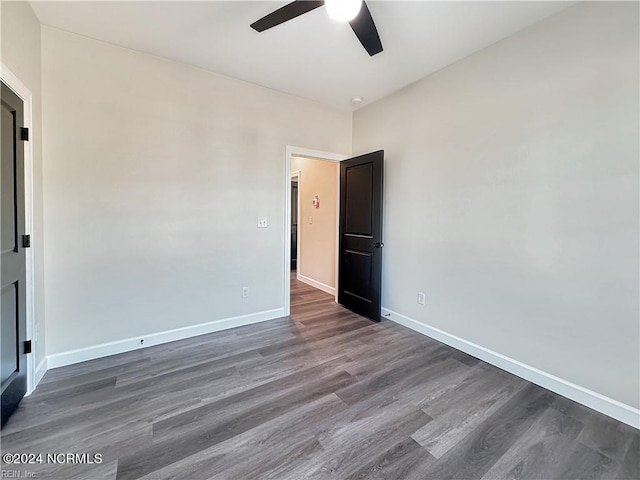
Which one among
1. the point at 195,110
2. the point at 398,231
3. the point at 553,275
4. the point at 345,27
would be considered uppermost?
the point at 345,27

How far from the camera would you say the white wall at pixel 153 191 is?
2.28m

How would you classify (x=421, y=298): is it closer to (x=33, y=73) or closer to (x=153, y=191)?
(x=153, y=191)

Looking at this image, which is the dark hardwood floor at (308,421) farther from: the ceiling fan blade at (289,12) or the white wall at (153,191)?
the ceiling fan blade at (289,12)

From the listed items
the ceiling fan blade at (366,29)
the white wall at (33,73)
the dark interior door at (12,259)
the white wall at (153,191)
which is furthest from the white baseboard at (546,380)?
the white wall at (33,73)

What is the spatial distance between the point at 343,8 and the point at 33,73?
228cm

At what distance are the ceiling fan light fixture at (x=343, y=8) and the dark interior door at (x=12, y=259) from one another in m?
1.99

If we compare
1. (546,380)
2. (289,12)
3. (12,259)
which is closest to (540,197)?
(546,380)

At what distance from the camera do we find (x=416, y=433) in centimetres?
164

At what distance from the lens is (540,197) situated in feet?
6.95

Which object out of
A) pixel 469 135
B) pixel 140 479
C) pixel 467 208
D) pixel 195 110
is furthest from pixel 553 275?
pixel 195 110

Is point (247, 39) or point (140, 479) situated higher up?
point (247, 39)

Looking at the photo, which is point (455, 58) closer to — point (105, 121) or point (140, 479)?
point (105, 121)

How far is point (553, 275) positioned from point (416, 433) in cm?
154

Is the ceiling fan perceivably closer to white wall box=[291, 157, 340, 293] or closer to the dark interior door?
the dark interior door
